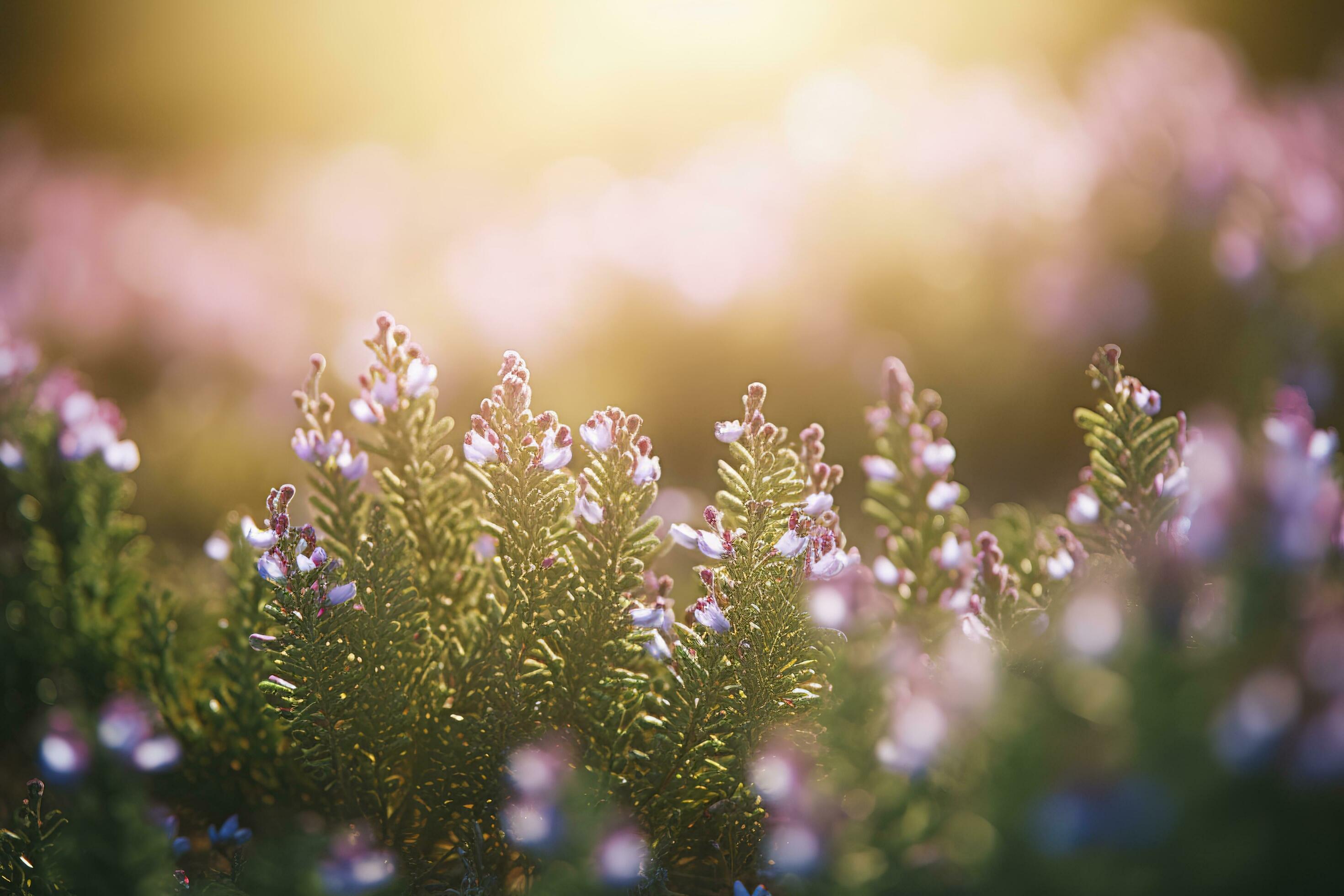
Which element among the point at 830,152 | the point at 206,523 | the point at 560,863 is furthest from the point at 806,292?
the point at 560,863

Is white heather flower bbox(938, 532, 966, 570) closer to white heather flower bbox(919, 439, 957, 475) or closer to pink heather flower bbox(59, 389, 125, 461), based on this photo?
white heather flower bbox(919, 439, 957, 475)

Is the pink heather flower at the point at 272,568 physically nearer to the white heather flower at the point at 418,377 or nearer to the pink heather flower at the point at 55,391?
the white heather flower at the point at 418,377

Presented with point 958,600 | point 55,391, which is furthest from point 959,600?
point 55,391

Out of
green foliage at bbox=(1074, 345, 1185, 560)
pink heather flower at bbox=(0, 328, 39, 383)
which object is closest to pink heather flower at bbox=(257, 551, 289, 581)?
green foliage at bbox=(1074, 345, 1185, 560)

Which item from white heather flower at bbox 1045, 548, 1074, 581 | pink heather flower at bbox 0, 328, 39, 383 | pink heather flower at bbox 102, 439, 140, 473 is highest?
pink heather flower at bbox 0, 328, 39, 383

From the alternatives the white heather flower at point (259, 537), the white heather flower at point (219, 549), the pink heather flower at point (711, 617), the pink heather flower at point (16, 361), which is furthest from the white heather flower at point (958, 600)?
the pink heather flower at point (16, 361)

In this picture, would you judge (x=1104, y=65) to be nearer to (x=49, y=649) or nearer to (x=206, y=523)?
(x=206, y=523)
